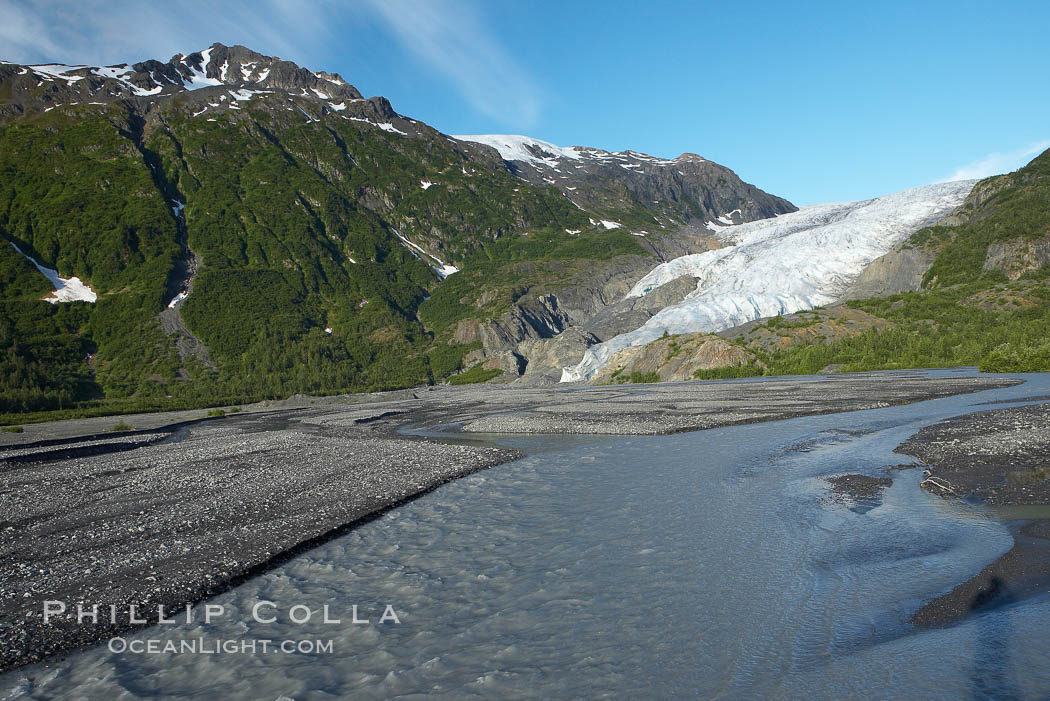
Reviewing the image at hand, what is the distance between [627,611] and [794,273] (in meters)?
126

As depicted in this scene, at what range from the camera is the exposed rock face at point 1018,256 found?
3457 inches

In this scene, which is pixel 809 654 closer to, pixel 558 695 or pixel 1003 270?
pixel 558 695

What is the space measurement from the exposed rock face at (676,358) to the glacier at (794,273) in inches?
338

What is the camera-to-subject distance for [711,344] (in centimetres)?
9081

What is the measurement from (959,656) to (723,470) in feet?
42.0

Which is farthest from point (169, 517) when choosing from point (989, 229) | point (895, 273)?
point (989, 229)

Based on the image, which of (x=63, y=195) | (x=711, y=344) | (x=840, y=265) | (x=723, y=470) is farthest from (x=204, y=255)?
(x=723, y=470)

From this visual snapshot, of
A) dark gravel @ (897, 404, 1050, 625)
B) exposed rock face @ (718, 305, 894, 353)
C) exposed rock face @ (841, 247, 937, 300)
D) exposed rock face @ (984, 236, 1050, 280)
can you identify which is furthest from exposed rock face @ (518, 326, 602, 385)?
dark gravel @ (897, 404, 1050, 625)

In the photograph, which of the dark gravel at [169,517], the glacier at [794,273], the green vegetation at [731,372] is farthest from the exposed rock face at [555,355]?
the dark gravel at [169,517]

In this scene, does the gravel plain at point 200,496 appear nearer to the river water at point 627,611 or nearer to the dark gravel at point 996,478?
the river water at point 627,611

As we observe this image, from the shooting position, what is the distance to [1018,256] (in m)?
89.9

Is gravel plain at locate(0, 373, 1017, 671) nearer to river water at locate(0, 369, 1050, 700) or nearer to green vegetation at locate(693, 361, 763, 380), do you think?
river water at locate(0, 369, 1050, 700)

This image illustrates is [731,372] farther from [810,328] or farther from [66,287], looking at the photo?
[66,287]

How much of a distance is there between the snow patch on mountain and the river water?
20641 cm
